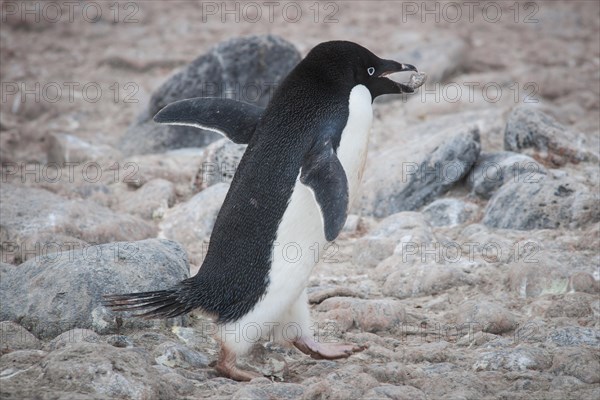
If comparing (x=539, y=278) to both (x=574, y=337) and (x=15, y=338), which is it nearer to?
(x=574, y=337)

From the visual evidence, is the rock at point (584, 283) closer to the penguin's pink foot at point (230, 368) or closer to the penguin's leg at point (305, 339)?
the penguin's leg at point (305, 339)

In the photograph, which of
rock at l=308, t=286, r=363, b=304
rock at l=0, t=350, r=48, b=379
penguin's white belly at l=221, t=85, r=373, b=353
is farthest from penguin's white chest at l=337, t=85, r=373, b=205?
rock at l=0, t=350, r=48, b=379

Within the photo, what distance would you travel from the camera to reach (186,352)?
3.52 meters

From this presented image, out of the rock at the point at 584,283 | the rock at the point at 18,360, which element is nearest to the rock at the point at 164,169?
the rock at the point at 584,283

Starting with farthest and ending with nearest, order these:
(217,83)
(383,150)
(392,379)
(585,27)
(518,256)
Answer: (585,27) → (217,83) → (383,150) → (518,256) → (392,379)

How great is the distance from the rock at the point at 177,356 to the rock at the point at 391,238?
1570 millimetres

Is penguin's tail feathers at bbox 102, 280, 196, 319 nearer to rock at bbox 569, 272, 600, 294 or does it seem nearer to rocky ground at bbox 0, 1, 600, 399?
rocky ground at bbox 0, 1, 600, 399

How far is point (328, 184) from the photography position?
10.8ft

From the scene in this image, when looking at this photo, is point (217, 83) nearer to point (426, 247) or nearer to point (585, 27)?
point (426, 247)

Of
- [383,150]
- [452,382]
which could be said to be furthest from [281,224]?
[383,150]

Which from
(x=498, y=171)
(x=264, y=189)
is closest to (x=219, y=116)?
(x=264, y=189)

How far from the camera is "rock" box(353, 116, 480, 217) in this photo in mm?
5492

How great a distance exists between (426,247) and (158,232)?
→ 1641 millimetres

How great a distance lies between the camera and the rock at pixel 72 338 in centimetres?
337
